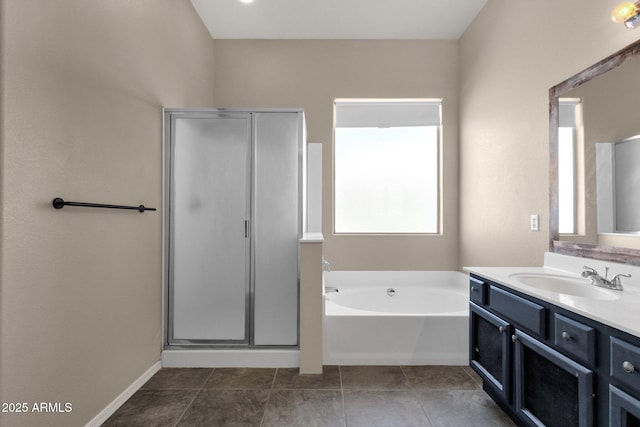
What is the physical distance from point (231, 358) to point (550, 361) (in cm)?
195

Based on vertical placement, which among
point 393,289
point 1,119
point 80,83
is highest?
point 80,83

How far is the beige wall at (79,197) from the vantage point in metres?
1.21

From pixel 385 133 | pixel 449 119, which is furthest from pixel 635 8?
pixel 385 133

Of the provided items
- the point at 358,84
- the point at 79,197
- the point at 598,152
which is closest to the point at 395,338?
the point at 598,152

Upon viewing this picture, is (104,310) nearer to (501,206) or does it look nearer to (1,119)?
(1,119)

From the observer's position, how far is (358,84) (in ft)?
11.1

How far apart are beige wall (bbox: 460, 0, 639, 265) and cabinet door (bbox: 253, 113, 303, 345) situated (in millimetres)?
1646

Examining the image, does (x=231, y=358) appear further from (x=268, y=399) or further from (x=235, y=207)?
(x=235, y=207)

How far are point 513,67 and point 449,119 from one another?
971 mm

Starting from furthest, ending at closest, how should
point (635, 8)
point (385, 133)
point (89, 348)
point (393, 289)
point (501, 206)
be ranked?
point (385, 133)
point (393, 289)
point (501, 206)
point (89, 348)
point (635, 8)

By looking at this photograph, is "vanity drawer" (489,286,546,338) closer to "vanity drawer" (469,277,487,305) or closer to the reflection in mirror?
"vanity drawer" (469,277,487,305)

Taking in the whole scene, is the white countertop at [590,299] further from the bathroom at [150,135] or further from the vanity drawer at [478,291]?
the bathroom at [150,135]

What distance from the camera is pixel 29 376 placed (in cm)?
126

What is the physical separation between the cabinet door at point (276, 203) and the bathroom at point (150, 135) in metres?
0.72
